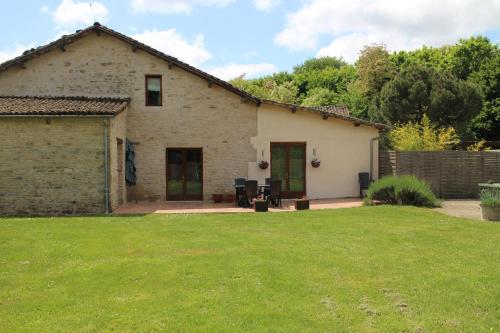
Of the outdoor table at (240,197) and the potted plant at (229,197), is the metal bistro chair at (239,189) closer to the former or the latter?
the outdoor table at (240,197)

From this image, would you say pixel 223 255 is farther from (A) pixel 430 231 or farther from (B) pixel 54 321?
(A) pixel 430 231

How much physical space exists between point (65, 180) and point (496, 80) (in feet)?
106

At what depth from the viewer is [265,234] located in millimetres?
11516

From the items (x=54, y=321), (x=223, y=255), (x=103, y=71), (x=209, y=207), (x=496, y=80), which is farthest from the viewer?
(x=496, y=80)

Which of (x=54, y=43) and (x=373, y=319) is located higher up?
(x=54, y=43)

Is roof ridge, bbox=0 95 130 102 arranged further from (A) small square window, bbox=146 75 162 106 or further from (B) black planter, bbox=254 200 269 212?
(B) black planter, bbox=254 200 269 212

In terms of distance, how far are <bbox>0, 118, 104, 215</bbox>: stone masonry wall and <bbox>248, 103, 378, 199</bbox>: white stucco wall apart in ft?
20.4

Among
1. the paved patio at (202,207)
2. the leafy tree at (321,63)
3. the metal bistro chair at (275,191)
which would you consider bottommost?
the paved patio at (202,207)

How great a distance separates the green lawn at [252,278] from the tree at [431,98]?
22.2 meters

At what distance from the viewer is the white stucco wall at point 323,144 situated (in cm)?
1991

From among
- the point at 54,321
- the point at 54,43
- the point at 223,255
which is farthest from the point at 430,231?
the point at 54,43

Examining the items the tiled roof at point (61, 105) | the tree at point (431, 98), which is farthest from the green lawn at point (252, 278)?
the tree at point (431, 98)

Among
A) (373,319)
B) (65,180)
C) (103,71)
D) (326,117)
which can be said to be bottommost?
(373,319)

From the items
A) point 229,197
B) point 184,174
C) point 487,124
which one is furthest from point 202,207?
point 487,124
